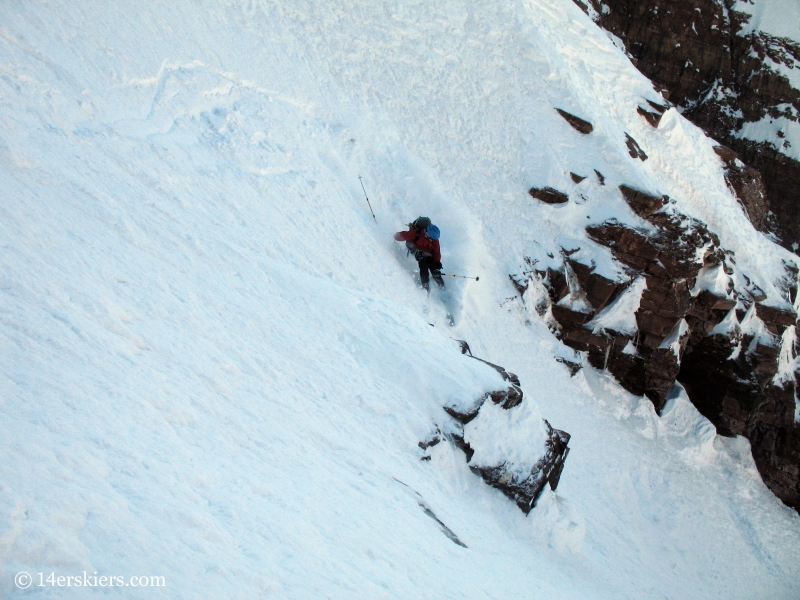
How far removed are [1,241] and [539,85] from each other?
568 inches

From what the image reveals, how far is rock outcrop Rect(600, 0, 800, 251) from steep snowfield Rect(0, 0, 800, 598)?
11631mm

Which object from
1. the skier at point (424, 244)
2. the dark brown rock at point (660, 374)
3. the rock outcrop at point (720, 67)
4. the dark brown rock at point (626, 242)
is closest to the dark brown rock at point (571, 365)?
the dark brown rock at point (660, 374)

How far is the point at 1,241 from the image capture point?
5.20 metres

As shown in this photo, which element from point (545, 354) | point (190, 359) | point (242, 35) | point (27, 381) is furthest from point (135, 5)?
point (545, 354)

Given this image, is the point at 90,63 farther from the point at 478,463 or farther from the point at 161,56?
the point at 478,463

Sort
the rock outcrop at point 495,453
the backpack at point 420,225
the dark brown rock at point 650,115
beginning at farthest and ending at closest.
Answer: the dark brown rock at point 650,115
the backpack at point 420,225
the rock outcrop at point 495,453

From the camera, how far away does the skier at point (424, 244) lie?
11.6m

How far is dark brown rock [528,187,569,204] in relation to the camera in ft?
48.7

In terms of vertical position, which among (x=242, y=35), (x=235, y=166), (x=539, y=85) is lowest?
(x=235, y=166)

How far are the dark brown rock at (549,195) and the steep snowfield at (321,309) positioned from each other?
0.25 meters

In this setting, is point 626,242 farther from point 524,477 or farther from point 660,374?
point 524,477

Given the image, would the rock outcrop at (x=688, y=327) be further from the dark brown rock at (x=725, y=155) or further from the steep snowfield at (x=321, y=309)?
the dark brown rock at (x=725, y=155)

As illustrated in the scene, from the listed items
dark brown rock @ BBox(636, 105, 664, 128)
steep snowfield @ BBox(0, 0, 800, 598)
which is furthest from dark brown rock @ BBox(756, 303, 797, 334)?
dark brown rock @ BBox(636, 105, 664, 128)

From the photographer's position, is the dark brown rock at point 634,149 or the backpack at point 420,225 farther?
the dark brown rock at point 634,149
